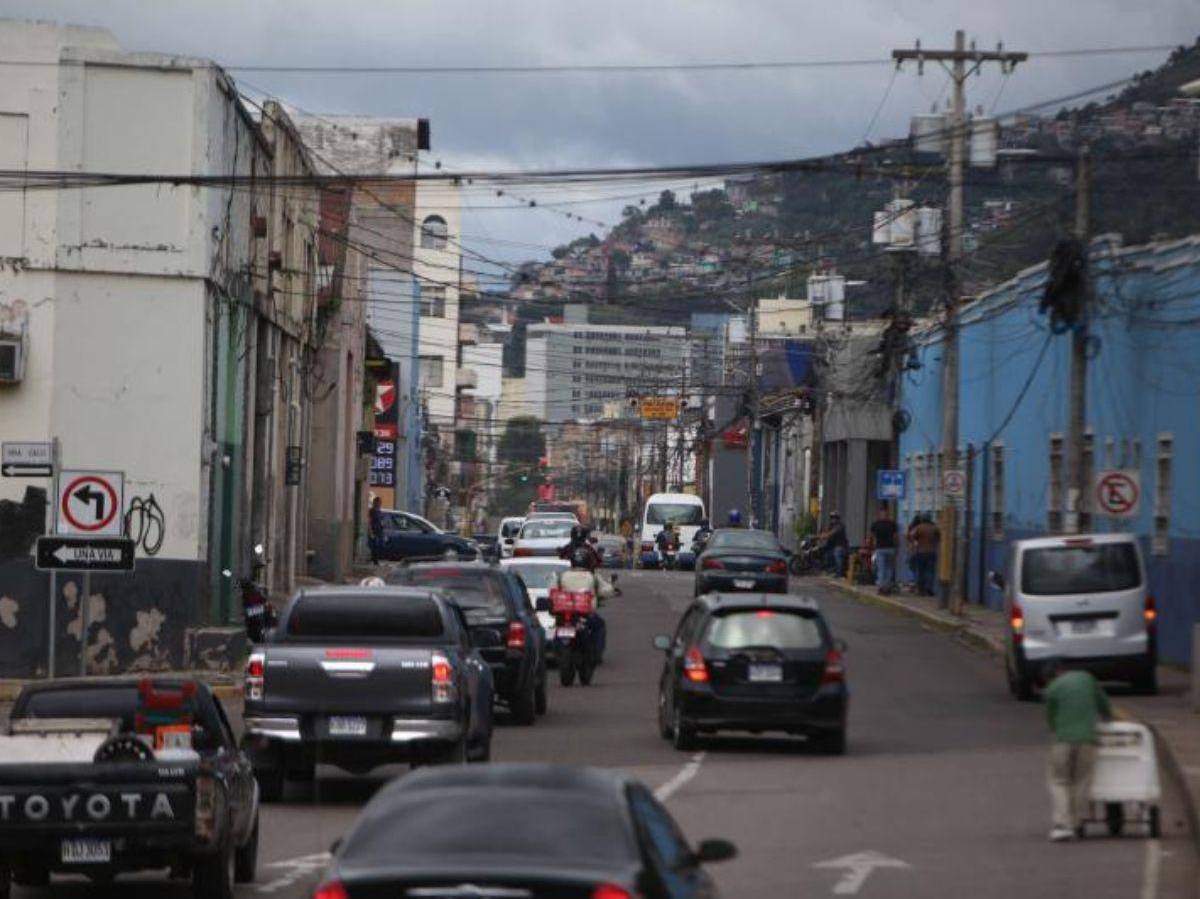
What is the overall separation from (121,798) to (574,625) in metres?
19.4

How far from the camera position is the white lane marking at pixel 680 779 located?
2042cm

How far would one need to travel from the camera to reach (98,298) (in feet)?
111

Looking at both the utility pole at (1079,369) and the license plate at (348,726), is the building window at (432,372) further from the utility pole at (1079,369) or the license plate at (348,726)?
the license plate at (348,726)

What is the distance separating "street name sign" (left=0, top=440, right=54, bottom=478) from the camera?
2683 centimetres

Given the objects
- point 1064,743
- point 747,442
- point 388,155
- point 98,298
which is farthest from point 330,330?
point 747,442

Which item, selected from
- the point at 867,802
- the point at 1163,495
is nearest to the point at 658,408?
the point at 1163,495

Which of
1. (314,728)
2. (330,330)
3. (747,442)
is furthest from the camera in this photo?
(747,442)

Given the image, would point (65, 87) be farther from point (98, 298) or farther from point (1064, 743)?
point (1064, 743)

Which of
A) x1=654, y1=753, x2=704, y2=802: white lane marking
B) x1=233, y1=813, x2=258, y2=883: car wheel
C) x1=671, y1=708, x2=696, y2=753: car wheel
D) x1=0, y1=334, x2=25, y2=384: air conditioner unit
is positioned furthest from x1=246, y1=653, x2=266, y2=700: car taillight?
x1=0, y1=334, x2=25, y2=384: air conditioner unit

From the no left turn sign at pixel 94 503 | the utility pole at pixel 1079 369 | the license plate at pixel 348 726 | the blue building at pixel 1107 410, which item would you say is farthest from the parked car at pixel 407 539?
the license plate at pixel 348 726

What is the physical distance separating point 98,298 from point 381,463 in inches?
1778

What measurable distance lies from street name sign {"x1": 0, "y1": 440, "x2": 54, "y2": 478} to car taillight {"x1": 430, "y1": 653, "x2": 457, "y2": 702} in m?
8.82

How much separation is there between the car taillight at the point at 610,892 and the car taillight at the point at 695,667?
15.9 meters

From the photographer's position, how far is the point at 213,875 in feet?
45.8
